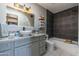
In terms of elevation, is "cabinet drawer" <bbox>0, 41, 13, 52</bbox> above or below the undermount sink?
Result: below

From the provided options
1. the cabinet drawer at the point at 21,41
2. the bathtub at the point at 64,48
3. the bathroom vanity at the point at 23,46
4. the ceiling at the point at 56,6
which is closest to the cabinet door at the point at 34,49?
the bathroom vanity at the point at 23,46

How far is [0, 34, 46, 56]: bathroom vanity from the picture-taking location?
1.54 meters

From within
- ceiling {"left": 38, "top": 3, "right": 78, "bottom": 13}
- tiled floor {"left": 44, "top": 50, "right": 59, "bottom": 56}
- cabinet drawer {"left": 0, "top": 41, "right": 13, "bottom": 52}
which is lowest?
tiled floor {"left": 44, "top": 50, "right": 59, "bottom": 56}

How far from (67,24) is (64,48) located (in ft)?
1.58

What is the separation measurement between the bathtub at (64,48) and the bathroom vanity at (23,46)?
0.24 meters

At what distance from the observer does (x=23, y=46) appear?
1.82 metres

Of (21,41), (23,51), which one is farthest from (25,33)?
(23,51)

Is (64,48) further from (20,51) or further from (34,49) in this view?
(20,51)

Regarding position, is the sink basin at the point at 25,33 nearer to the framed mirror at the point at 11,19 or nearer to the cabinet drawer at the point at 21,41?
the cabinet drawer at the point at 21,41

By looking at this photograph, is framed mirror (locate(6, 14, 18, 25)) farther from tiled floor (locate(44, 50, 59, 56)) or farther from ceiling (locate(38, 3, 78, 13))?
tiled floor (locate(44, 50, 59, 56))

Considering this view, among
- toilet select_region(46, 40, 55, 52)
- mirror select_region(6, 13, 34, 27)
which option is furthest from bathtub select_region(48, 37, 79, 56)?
mirror select_region(6, 13, 34, 27)

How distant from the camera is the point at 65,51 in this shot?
1.91m

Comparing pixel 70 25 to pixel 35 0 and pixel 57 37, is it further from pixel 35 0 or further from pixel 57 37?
pixel 35 0

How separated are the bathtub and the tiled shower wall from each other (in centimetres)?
11
